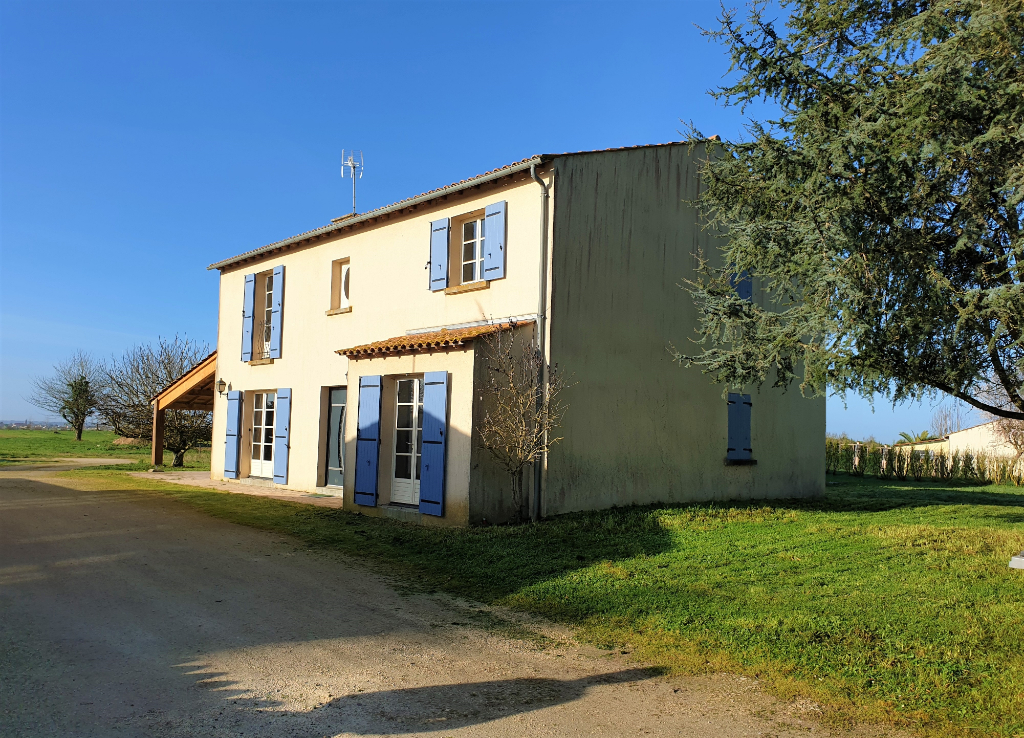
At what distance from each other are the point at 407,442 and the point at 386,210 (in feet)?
14.0

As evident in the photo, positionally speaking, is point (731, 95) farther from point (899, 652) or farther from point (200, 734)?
point (200, 734)

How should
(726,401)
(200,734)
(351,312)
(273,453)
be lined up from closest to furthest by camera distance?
1. (200,734)
2. (726,401)
3. (351,312)
4. (273,453)

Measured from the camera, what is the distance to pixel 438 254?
40.7ft

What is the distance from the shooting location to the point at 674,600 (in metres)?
6.35

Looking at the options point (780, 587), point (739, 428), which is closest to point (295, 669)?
point (780, 587)

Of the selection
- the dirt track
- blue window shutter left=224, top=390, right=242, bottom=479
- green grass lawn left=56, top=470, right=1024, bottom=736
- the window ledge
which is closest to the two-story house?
the window ledge

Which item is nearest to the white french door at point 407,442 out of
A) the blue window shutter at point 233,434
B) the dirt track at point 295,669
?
the dirt track at point 295,669

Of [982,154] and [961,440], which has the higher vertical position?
[982,154]

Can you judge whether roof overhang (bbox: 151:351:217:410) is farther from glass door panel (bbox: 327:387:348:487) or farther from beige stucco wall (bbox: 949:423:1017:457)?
beige stucco wall (bbox: 949:423:1017:457)

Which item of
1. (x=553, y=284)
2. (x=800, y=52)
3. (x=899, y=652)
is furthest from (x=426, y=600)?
(x=800, y=52)

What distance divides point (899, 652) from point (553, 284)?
6813 mm

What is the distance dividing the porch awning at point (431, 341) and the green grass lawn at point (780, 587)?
256 centimetres

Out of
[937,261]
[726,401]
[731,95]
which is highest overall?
[731,95]

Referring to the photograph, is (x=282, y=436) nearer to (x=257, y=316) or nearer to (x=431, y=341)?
(x=257, y=316)
